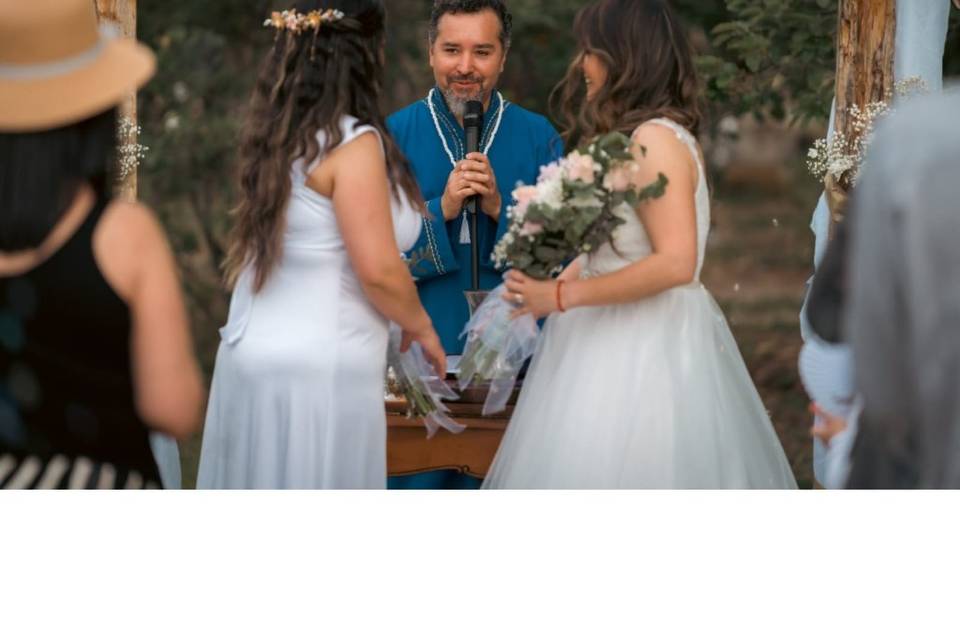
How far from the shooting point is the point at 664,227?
407 cm

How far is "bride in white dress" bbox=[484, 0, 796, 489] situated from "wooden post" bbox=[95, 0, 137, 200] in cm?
151

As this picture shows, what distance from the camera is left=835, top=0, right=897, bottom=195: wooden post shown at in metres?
5.18

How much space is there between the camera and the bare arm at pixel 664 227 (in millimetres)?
4062

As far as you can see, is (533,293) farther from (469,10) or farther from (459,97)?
(469,10)

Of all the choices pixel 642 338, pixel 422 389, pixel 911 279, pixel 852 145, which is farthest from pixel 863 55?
pixel 911 279

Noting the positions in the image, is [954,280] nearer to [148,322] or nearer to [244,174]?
[148,322]

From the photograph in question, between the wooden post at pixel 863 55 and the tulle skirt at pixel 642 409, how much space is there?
122 cm

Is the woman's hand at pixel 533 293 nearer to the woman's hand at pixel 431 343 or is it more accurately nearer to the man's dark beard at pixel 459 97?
the woman's hand at pixel 431 343

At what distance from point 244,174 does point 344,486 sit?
0.87 m

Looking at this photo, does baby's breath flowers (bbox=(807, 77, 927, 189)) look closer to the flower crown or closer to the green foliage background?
the flower crown

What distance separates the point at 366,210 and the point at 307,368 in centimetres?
49

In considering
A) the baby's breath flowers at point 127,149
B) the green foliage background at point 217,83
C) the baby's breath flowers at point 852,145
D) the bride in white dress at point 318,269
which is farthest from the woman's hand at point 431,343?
the green foliage background at point 217,83

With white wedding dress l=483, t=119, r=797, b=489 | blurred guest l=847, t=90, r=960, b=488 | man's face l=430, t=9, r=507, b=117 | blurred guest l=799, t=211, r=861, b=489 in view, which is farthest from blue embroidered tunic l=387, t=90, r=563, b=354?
blurred guest l=847, t=90, r=960, b=488
